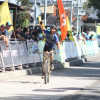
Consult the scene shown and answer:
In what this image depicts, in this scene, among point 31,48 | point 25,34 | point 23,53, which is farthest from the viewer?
point 25,34

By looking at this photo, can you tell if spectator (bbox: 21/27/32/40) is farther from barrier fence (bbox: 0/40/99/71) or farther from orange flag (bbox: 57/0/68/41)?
orange flag (bbox: 57/0/68/41)

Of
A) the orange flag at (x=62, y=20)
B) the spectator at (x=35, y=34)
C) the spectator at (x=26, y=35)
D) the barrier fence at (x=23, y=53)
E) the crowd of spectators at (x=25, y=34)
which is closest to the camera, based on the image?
the barrier fence at (x=23, y=53)

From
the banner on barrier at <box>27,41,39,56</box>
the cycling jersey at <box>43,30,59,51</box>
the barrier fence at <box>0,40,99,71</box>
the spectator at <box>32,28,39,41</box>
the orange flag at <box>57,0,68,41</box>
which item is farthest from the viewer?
the orange flag at <box>57,0,68,41</box>

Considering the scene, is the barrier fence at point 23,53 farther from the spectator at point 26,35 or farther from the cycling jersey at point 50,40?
the cycling jersey at point 50,40

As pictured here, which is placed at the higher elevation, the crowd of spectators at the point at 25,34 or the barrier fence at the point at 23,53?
the crowd of spectators at the point at 25,34

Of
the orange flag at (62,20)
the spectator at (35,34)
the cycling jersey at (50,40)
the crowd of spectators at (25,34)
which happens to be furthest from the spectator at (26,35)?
the cycling jersey at (50,40)

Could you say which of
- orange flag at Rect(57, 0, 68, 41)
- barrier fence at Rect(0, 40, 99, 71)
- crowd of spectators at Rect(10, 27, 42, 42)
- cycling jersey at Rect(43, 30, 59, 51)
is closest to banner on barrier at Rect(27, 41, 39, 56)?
barrier fence at Rect(0, 40, 99, 71)

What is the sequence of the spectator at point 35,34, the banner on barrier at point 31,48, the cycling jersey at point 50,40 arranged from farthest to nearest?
the spectator at point 35,34 < the banner on barrier at point 31,48 < the cycling jersey at point 50,40

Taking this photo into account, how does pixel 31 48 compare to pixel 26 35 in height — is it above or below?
below

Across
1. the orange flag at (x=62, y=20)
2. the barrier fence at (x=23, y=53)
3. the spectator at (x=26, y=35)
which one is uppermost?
the orange flag at (x=62, y=20)

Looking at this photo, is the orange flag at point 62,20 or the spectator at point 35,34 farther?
the orange flag at point 62,20

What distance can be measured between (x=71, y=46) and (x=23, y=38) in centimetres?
741

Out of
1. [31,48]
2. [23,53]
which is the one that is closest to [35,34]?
[31,48]

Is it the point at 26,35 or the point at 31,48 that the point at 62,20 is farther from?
the point at 31,48
